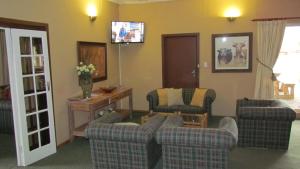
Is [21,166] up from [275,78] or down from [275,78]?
down

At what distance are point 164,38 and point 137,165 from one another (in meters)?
4.14

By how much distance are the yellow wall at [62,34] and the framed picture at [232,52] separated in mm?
2891

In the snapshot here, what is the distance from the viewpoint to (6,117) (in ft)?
17.6

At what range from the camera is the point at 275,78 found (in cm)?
605

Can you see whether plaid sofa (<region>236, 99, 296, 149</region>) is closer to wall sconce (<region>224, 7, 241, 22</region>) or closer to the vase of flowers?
wall sconce (<region>224, 7, 241, 22</region>)

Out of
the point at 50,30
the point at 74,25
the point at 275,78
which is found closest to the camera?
the point at 50,30

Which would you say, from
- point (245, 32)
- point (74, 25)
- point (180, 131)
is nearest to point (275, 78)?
point (245, 32)

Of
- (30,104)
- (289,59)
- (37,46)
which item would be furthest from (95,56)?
(289,59)

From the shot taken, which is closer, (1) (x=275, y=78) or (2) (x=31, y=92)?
(2) (x=31, y=92)

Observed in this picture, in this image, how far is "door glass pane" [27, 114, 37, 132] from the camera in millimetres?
4066

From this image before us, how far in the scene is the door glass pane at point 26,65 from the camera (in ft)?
12.9

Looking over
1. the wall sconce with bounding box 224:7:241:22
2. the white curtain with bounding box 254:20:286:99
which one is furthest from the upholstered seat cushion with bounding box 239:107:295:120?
the wall sconce with bounding box 224:7:241:22

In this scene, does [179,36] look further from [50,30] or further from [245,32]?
[50,30]

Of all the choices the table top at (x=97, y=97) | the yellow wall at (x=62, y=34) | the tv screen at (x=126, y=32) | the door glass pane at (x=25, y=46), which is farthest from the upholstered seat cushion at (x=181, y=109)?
the door glass pane at (x=25, y=46)
